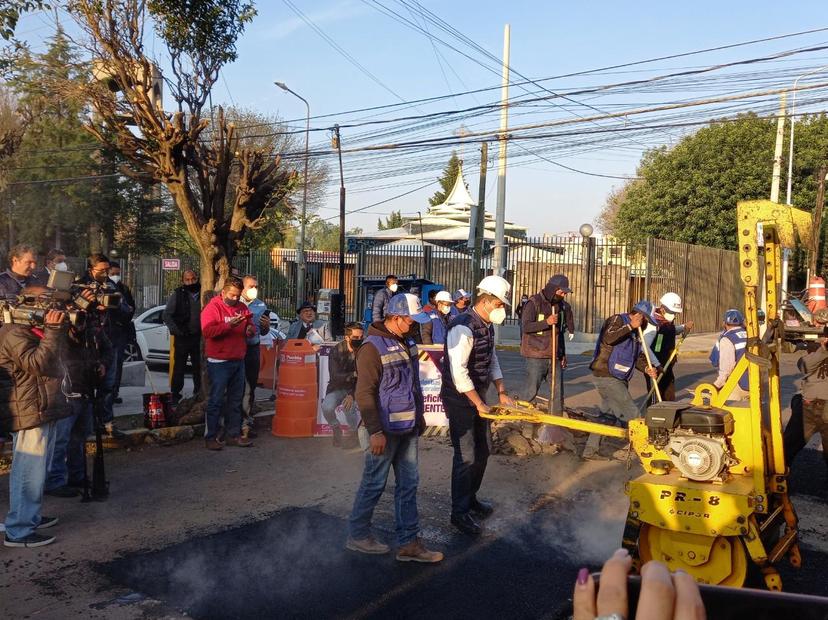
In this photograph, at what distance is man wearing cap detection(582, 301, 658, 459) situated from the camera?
8.05 metres

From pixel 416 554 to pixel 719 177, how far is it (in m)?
31.2

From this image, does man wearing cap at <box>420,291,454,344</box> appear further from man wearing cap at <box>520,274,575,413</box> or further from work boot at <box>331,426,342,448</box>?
work boot at <box>331,426,342,448</box>

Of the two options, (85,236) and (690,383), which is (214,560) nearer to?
(690,383)

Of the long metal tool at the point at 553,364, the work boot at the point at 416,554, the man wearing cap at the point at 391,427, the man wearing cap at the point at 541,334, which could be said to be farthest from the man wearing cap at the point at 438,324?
the work boot at the point at 416,554

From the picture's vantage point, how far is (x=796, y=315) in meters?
4.92

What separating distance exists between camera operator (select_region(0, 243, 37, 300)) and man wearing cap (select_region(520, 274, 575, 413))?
5.42 metres

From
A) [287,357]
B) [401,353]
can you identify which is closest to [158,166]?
[287,357]

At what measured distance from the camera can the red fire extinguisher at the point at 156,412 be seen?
873 centimetres

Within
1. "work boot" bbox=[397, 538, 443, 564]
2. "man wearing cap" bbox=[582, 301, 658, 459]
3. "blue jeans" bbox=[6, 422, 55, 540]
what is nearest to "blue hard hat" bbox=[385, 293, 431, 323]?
"work boot" bbox=[397, 538, 443, 564]

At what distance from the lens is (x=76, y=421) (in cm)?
669

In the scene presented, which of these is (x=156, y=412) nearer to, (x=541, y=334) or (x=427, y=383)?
(x=427, y=383)

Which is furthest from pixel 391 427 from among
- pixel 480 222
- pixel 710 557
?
pixel 480 222

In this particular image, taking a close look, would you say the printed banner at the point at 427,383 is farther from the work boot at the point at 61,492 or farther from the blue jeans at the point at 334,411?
the work boot at the point at 61,492

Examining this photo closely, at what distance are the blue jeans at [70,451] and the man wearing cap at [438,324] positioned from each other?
4.89 m
